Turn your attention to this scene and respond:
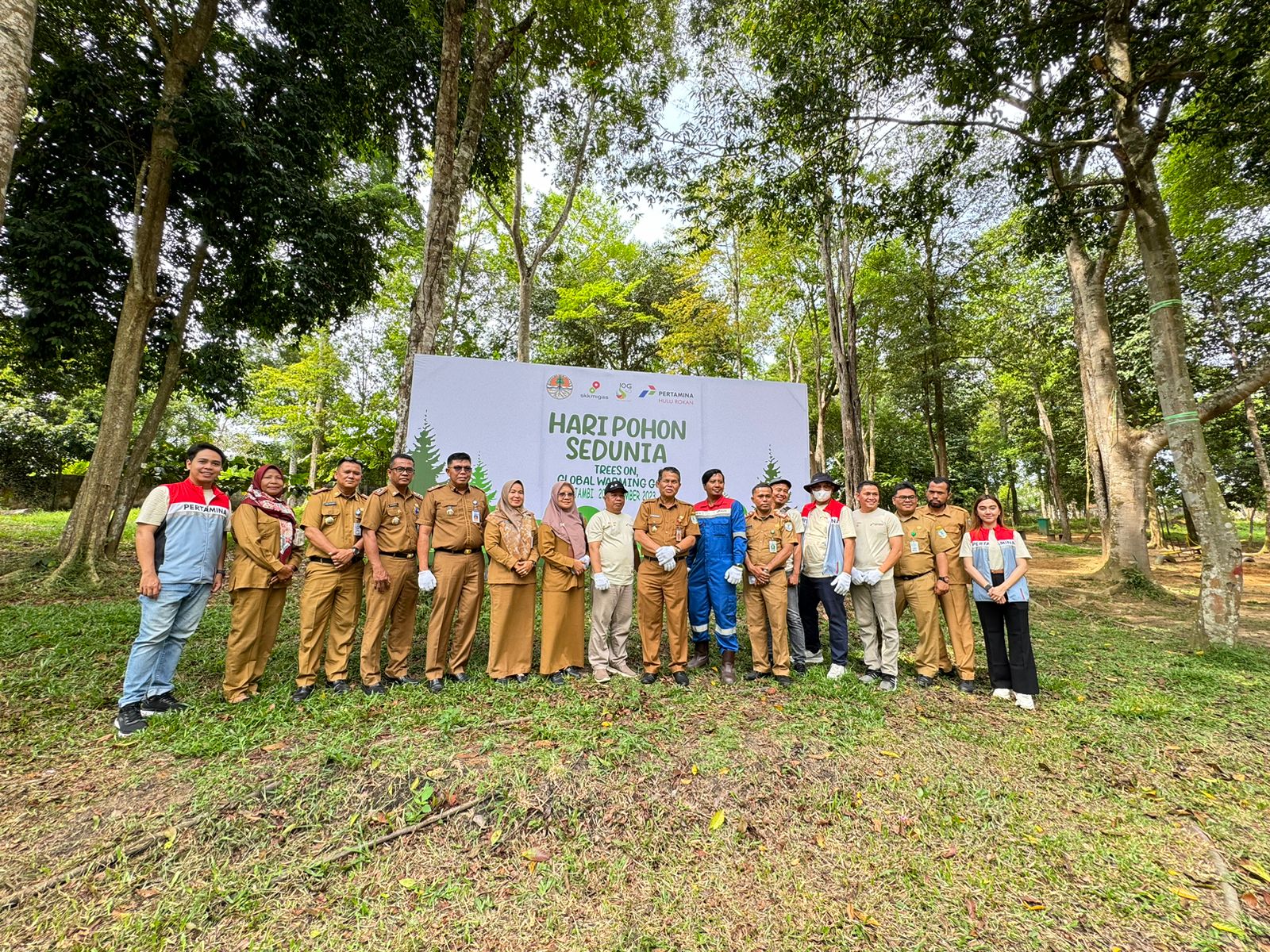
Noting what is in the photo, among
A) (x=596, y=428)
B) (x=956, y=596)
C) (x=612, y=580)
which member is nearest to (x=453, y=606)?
(x=612, y=580)

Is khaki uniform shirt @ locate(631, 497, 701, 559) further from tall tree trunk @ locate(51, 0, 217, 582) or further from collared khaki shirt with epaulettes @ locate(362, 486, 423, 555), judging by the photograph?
tall tree trunk @ locate(51, 0, 217, 582)

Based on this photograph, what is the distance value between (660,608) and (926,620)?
2352 millimetres

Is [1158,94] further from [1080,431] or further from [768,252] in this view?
[1080,431]

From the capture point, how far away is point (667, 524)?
4473 mm

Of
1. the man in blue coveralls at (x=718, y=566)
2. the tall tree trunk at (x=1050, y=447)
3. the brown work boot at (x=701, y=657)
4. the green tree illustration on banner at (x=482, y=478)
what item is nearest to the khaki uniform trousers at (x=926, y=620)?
the man in blue coveralls at (x=718, y=566)

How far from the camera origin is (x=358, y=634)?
17.5 ft

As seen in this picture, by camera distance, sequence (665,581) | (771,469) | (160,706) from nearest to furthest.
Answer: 1. (160,706)
2. (665,581)
3. (771,469)

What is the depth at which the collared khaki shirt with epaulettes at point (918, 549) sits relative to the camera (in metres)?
4.49

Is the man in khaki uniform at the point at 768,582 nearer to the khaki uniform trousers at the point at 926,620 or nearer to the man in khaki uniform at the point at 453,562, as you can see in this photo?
the khaki uniform trousers at the point at 926,620

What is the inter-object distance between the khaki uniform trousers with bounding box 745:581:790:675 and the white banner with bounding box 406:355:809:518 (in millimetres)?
2814

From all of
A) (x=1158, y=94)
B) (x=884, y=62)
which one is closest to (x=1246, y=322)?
(x=1158, y=94)

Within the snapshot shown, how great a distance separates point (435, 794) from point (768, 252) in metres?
15.4

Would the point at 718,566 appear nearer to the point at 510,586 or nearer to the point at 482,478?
the point at 510,586

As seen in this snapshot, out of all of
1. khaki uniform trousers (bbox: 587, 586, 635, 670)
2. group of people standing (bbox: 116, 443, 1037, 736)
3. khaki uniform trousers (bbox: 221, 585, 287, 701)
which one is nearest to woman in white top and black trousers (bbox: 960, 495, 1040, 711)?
group of people standing (bbox: 116, 443, 1037, 736)
